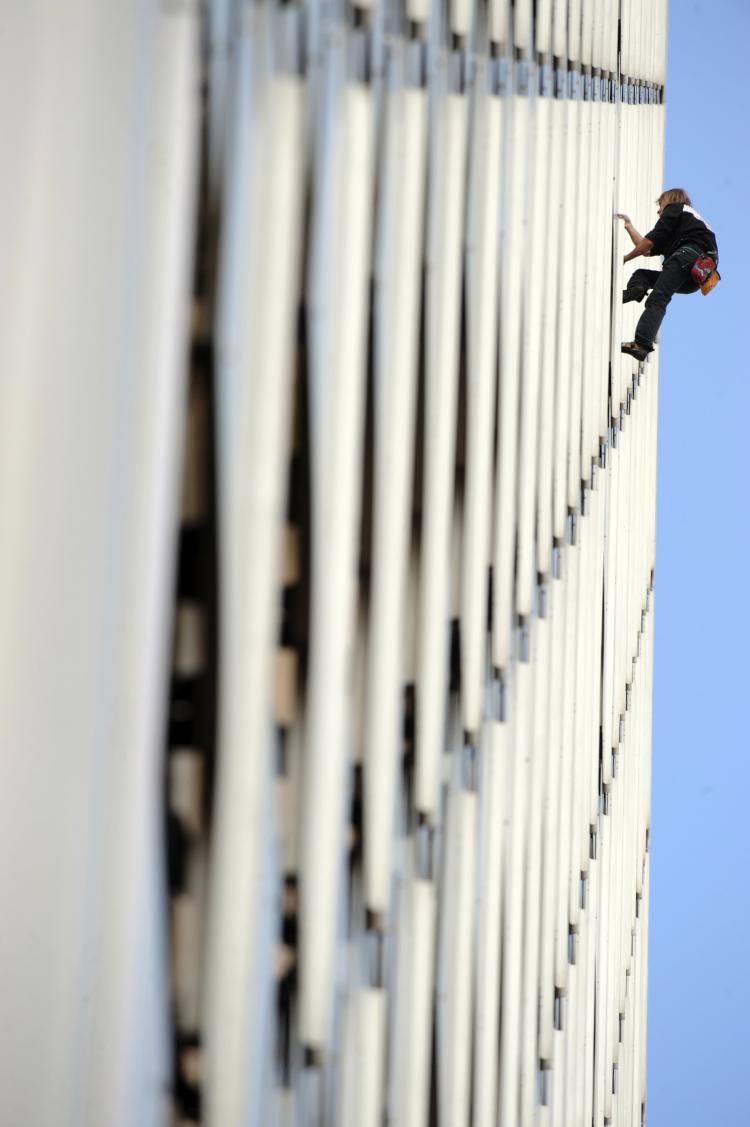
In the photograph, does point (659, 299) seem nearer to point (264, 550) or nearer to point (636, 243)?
point (636, 243)

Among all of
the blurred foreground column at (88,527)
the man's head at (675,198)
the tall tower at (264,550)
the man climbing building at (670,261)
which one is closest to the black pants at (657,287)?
the man climbing building at (670,261)

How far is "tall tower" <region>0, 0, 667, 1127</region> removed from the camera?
1.09 metres

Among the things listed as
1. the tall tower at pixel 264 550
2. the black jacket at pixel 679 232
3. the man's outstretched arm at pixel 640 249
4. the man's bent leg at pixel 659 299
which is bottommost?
the tall tower at pixel 264 550

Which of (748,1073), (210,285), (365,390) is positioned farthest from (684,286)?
(748,1073)

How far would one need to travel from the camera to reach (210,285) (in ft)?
4.04

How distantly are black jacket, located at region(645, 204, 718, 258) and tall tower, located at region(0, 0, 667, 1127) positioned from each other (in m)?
1.57

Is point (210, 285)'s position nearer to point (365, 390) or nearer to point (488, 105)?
point (365, 390)

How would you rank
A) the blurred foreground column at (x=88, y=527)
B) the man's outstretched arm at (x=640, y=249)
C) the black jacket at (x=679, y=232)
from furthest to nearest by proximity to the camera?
the black jacket at (x=679, y=232)
the man's outstretched arm at (x=640, y=249)
the blurred foreground column at (x=88, y=527)

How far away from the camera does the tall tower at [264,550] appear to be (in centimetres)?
109

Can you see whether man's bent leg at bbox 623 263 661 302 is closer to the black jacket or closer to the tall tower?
the black jacket

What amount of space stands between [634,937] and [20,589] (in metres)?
4.39

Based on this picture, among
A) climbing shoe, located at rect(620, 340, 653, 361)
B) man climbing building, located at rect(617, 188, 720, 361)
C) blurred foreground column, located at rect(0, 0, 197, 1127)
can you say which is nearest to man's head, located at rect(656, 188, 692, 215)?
man climbing building, located at rect(617, 188, 720, 361)

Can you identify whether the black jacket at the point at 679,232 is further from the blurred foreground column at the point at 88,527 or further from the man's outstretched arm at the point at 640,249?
the blurred foreground column at the point at 88,527

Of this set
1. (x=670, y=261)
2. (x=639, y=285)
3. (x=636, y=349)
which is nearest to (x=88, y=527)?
(x=636, y=349)
